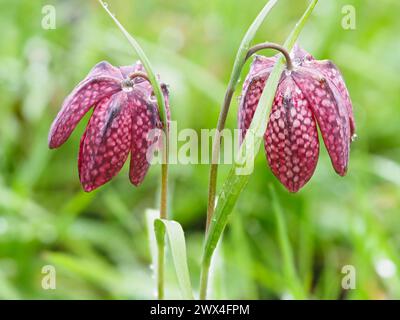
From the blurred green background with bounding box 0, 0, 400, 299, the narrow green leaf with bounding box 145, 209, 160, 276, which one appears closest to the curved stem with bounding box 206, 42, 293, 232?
the narrow green leaf with bounding box 145, 209, 160, 276

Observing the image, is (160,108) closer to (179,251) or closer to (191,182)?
(179,251)

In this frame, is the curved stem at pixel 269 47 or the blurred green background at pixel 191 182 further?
the blurred green background at pixel 191 182

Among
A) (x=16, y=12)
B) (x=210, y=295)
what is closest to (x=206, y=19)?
(x=16, y=12)

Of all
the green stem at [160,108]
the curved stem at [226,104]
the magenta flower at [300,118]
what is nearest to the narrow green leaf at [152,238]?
the green stem at [160,108]

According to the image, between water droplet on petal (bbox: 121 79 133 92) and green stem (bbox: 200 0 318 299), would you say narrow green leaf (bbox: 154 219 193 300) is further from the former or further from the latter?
water droplet on petal (bbox: 121 79 133 92)

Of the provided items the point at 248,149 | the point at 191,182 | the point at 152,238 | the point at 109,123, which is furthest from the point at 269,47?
the point at 191,182

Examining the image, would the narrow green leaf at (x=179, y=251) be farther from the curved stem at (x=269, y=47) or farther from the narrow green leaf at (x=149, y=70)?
the curved stem at (x=269, y=47)
